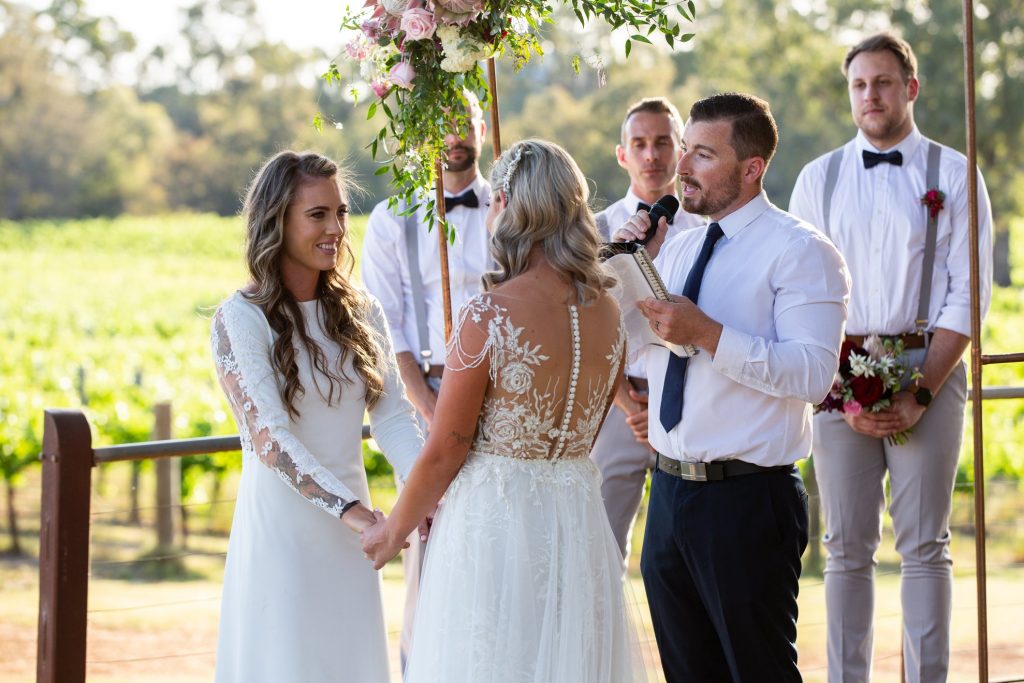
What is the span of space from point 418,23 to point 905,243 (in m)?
1.94

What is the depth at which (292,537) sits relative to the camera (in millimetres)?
3197

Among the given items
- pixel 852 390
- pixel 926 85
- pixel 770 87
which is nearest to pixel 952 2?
pixel 926 85

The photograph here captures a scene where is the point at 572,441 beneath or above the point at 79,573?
above

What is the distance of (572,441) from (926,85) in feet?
106

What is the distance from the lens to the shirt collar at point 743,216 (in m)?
3.28

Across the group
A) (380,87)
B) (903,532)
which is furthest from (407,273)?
(903,532)

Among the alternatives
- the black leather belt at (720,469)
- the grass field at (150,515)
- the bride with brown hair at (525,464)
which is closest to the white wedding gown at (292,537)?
the bride with brown hair at (525,464)

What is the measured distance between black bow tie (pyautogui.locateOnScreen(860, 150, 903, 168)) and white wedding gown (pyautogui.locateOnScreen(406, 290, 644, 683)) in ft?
5.91

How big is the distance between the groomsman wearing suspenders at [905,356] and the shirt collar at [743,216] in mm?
1105

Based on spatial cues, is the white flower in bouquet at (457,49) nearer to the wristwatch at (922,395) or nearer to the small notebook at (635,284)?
the small notebook at (635,284)

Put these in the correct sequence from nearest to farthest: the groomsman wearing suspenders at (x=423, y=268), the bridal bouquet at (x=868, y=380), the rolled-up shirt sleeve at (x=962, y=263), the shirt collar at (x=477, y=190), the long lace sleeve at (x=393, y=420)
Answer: the long lace sleeve at (x=393, y=420) → the bridal bouquet at (x=868, y=380) → the rolled-up shirt sleeve at (x=962, y=263) → the groomsman wearing suspenders at (x=423, y=268) → the shirt collar at (x=477, y=190)

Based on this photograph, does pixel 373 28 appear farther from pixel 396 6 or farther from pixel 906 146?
pixel 906 146

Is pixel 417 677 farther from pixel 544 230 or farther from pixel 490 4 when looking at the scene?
pixel 490 4

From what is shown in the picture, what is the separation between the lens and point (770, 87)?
39.5 meters
